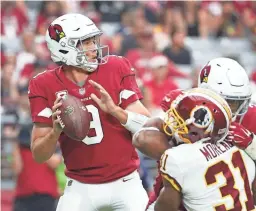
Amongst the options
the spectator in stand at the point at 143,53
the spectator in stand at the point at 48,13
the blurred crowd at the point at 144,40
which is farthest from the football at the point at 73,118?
the spectator in stand at the point at 48,13

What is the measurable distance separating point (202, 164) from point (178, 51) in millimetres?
7186

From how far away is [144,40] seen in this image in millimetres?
10258

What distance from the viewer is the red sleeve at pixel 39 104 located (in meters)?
4.72

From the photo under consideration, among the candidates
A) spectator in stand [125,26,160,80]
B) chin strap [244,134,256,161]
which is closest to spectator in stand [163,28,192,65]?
spectator in stand [125,26,160,80]

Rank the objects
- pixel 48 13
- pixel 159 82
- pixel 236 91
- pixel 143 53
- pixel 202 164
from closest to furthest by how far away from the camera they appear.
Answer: pixel 202 164 → pixel 236 91 → pixel 159 82 → pixel 143 53 → pixel 48 13

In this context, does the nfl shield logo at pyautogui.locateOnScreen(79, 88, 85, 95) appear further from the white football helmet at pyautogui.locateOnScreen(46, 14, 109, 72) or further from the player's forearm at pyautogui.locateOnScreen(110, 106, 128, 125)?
the player's forearm at pyautogui.locateOnScreen(110, 106, 128, 125)

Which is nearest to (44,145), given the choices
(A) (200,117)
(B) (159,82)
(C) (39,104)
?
(C) (39,104)

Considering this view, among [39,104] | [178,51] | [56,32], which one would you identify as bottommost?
[178,51]

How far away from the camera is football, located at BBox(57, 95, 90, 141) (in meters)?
4.48

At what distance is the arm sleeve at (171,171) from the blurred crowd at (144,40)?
3893 millimetres

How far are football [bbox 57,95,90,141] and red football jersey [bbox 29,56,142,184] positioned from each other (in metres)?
0.18

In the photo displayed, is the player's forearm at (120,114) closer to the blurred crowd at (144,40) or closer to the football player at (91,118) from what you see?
the football player at (91,118)

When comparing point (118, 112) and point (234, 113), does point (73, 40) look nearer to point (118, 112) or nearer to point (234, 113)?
point (118, 112)

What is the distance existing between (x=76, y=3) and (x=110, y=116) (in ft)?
23.5
